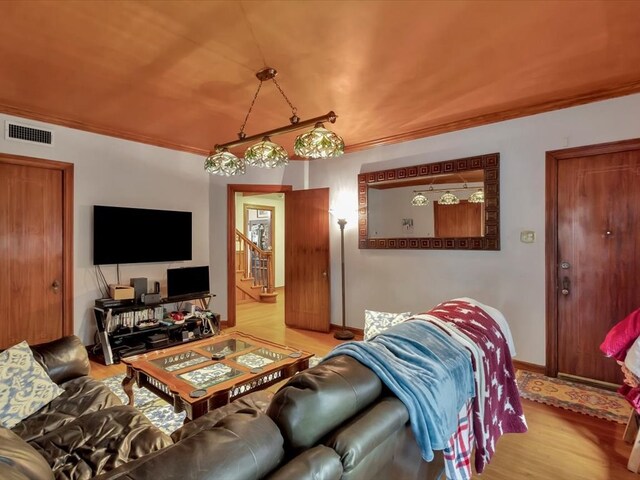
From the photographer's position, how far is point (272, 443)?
0.92 metres

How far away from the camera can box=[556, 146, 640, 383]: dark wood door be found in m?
2.90

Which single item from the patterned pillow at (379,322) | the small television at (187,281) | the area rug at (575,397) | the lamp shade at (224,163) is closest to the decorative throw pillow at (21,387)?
the lamp shade at (224,163)

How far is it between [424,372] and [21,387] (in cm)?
210

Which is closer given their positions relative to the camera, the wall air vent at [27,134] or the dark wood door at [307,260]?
the wall air vent at [27,134]

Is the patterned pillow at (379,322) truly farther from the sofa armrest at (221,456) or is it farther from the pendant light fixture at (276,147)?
the sofa armrest at (221,456)

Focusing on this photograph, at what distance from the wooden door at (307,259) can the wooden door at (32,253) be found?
273 centimetres

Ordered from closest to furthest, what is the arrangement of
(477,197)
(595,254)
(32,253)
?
1. (595,254)
2. (32,253)
3. (477,197)

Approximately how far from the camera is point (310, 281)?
496 centimetres

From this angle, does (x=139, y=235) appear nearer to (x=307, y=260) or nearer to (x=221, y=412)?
(x=307, y=260)

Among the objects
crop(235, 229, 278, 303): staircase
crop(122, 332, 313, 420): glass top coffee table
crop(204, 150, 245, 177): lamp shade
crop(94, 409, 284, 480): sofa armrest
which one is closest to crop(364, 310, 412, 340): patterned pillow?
crop(122, 332, 313, 420): glass top coffee table

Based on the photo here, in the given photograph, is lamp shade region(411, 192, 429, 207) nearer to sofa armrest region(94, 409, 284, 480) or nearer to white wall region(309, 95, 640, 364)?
white wall region(309, 95, 640, 364)

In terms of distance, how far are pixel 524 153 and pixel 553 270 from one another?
46.0 inches

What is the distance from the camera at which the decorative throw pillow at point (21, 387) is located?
5.73 ft

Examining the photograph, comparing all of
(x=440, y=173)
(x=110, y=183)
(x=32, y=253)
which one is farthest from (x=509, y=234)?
(x=32, y=253)
